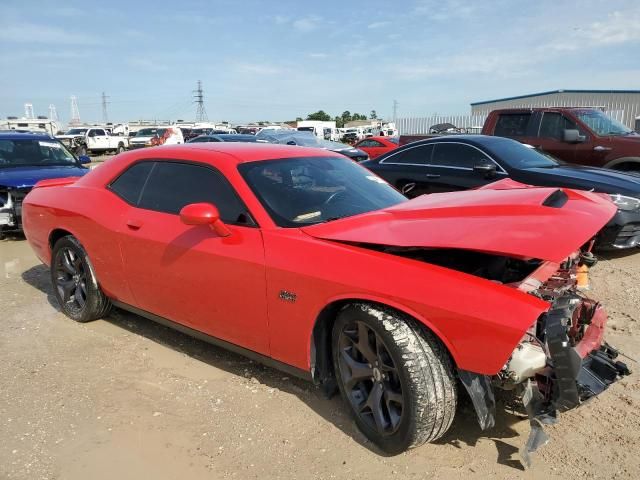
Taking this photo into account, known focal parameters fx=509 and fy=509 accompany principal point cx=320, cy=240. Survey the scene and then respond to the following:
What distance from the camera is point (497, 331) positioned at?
2105 mm

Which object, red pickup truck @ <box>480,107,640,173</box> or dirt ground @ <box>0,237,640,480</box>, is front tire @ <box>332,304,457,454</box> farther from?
red pickup truck @ <box>480,107,640,173</box>

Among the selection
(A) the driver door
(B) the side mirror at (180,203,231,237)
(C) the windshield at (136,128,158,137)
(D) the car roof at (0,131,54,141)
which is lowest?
(A) the driver door

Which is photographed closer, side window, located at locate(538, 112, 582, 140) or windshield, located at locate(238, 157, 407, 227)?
windshield, located at locate(238, 157, 407, 227)

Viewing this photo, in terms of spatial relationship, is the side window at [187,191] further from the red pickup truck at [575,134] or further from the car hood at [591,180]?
the red pickup truck at [575,134]

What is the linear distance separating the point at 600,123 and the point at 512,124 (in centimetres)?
139

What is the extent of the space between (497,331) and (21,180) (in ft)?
24.0

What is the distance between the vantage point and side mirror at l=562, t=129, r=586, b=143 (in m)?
8.15

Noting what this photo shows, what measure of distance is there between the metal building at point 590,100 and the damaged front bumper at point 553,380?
25.0 metres

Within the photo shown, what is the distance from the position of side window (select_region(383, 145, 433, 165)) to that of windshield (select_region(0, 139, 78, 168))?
17.6ft

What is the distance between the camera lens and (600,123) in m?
8.53

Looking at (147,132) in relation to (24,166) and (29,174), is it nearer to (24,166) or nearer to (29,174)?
(24,166)

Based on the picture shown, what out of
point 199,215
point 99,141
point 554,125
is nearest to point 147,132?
point 99,141

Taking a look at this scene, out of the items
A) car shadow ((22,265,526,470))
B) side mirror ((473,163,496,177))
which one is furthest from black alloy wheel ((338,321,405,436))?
side mirror ((473,163,496,177))

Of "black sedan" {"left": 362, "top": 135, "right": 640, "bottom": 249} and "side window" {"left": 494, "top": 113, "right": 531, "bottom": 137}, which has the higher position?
"side window" {"left": 494, "top": 113, "right": 531, "bottom": 137}
